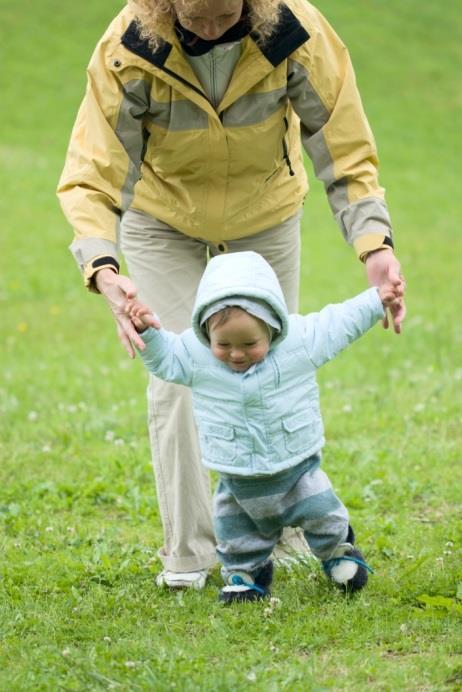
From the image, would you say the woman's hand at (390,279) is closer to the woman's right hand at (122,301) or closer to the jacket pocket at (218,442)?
the jacket pocket at (218,442)

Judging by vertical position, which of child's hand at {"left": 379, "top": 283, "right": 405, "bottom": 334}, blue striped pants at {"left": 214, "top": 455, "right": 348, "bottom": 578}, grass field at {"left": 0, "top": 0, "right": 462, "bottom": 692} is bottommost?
grass field at {"left": 0, "top": 0, "right": 462, "bottom": 692}

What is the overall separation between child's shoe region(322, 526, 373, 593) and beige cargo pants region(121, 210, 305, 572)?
0.66 meters

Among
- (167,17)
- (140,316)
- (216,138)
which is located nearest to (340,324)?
(140,316)

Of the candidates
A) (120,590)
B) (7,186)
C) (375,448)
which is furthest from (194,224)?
(7,186)

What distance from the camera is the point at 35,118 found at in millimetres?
24047

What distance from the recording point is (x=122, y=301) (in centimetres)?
428

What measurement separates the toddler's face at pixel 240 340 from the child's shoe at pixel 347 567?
0.83 m

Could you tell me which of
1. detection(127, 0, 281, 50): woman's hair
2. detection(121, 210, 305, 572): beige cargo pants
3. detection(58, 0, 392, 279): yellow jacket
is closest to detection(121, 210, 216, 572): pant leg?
detection(121, 210, 305, 572): beige cargo pants

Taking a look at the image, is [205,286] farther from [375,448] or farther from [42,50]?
[42,50]

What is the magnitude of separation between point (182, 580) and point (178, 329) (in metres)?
1.02

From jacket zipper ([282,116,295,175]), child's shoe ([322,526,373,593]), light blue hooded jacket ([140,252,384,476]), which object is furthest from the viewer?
jacket zipper ([282,116,295,175])

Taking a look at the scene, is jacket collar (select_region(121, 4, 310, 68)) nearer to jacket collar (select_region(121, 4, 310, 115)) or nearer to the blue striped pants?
jacket collar (select_region(121, 4, 310, 115))

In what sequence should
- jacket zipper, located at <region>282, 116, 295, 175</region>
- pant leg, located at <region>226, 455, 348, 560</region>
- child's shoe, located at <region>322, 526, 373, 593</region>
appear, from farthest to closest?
jacket zipper, located at <region>282, 116, 295, 175</region> < child's shoe, located at <region>322, 526, 373, 593</region> < pant leg, located at <region>226, 455, 348, 560</region>

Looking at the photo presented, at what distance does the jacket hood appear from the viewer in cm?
435
